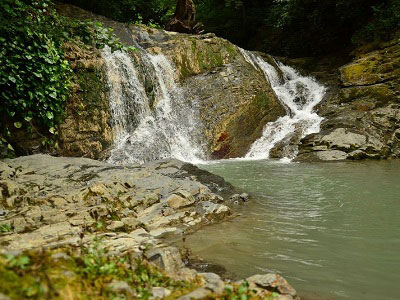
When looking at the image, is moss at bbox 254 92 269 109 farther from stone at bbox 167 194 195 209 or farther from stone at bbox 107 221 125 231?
stone at bbox 107 221 125 231

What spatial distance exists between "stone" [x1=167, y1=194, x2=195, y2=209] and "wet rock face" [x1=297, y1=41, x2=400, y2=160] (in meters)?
6.39

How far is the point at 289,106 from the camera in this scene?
1428 centimetres

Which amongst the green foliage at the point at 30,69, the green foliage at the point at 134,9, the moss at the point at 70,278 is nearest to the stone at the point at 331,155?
the green foliage at the point at 30,69

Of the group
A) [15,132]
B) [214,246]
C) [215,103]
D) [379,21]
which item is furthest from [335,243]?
[379,21]

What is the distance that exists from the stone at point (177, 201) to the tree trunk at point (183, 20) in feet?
42.9

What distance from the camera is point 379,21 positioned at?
545 inches

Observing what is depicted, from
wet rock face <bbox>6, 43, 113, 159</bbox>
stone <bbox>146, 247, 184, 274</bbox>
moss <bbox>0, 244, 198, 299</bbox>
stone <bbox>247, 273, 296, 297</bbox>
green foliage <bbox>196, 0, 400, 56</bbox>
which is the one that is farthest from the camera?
green foliage <bbox>196, 0, 400, 56</bbox>

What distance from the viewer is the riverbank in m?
1.69

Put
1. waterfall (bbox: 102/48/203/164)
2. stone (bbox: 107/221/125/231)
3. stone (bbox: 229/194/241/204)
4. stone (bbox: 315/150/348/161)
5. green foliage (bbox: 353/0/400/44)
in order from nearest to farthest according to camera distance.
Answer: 1. stone (bbox: 107/221/125/231)
2. stone (bbox: 229/194/241/204)
3. stone (bbox: 315/150/348/161)
4. waterfall (bbox: 102/48/203/164)
5. green foliage (bbox: 353/0/400/44)


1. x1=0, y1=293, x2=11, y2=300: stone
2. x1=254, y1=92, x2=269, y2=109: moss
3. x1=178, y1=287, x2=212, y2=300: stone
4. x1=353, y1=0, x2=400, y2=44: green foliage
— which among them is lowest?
x1=178, y1=287, x2=212, y2=300: stone

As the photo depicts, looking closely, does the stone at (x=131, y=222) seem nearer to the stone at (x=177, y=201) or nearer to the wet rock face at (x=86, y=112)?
the stone at (x=177, y=201)

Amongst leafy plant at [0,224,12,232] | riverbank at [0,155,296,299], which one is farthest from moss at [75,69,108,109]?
leafy plant at [0,224,12,232]

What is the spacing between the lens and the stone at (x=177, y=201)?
467cm

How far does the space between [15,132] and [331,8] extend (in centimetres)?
1677
